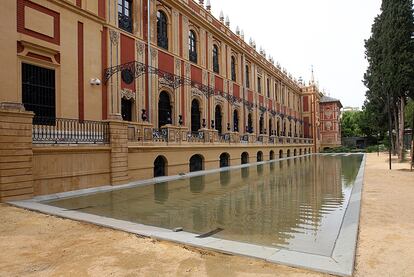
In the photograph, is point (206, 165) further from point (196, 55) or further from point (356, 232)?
point (356, 232)

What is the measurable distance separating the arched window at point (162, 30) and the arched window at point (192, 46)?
8.53 ft

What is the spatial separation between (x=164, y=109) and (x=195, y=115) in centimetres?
379

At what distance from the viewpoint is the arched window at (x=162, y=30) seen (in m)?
19.8

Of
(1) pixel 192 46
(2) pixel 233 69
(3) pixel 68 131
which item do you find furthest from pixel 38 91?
(2) pixel 233 69

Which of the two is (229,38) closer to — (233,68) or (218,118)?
(233,68)

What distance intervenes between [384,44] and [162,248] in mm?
20632

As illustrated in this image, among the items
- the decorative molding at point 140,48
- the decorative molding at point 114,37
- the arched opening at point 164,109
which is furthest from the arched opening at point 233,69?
the decorative molding at point 114,37

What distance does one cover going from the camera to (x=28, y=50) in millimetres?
12352

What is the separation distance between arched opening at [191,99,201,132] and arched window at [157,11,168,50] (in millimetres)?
4560

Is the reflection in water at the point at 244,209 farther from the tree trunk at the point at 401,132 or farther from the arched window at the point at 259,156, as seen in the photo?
the arched window at the point at 259,156

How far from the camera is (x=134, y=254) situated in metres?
5.02

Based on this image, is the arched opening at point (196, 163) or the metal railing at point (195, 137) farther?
the arched opening at point (196, 163)

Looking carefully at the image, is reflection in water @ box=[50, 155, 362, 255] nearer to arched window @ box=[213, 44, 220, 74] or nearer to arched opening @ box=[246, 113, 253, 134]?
arched window @ box=[213, 44, 220, 74]

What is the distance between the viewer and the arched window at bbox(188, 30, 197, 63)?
74.8 feet
